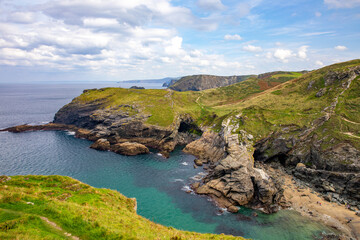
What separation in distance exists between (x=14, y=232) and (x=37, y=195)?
400 inches

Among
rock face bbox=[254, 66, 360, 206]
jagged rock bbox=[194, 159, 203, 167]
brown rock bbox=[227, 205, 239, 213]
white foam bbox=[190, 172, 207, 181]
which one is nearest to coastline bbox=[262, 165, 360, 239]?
rock face bbox=[254, 66, 360, 206]

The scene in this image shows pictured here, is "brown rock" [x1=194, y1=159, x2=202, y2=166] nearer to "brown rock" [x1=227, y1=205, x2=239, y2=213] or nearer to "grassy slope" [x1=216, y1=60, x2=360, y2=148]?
"grassy slope" [x1=216, y1=60, x2=360, y2=148]

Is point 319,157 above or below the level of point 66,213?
below

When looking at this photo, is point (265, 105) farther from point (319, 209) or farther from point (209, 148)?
point (319, 209)

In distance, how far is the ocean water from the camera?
133 feet

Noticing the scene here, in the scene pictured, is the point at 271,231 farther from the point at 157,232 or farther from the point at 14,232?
the point at 14,232

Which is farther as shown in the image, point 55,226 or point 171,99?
point 171,99

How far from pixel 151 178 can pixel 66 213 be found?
41609 mm

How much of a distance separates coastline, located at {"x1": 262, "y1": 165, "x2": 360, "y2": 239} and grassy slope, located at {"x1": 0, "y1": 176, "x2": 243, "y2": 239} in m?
32.5

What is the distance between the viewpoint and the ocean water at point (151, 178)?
133 ft

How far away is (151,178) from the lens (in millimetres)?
60312

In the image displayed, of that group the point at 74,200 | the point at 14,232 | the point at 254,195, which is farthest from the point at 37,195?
the point at 254,195

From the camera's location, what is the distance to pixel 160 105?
112m

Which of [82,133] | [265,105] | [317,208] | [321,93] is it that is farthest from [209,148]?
[82,133]
